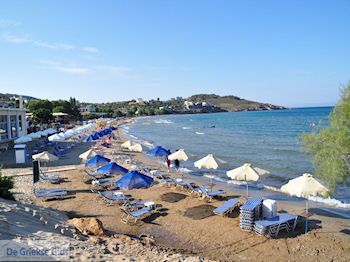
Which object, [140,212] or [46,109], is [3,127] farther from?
[46,109]

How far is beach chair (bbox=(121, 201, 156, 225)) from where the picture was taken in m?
11.0

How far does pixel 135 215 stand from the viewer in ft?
36.2

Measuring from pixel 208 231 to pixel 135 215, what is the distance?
2.66m

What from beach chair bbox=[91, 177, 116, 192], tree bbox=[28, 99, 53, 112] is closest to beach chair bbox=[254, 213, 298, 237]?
beach chair bbox=[91, 177, 116, 192]

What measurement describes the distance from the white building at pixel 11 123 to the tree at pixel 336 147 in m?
29.2

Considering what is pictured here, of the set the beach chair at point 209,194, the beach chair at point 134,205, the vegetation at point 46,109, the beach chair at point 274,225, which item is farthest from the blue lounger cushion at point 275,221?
the vegetation at point 46,109

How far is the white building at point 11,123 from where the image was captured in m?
31.1

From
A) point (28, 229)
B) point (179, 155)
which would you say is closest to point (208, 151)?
point (179, 155)

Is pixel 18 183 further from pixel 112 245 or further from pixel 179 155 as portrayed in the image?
pixel 112 245

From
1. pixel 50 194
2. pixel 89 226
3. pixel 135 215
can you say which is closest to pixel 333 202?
pixel 135 215

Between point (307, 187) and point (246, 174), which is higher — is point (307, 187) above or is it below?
above

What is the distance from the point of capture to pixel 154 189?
1573 cm

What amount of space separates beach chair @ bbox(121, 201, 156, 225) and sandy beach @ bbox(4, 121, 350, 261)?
0.23 meters

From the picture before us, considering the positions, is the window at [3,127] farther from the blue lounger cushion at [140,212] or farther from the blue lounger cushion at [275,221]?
the blue lounger cushion at [275,221]
